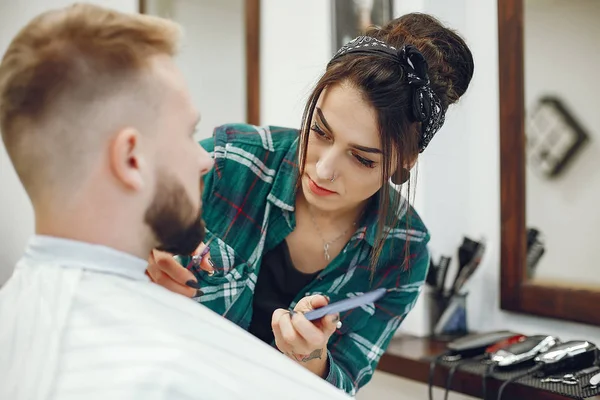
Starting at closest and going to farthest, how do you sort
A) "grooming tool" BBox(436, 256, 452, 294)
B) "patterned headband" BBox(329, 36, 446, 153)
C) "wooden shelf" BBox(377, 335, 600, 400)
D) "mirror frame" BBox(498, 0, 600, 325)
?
"patterned headband" BBox(329, 36, 446, 153)
"wooden shelf" BBox(377, 335, 600, 400)
"mirror frame" BBox(498, 0, 600, 325)
"grooming tool" BBox(436, 256, 452, 294)

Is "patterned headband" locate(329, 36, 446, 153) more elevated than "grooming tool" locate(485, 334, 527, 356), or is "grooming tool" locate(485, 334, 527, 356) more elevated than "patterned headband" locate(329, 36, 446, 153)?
"patterned headband" locate(329, 36, 446, 153)

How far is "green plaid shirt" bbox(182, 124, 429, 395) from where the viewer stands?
4.36ft

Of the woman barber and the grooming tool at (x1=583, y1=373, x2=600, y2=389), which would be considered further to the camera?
the grooming tool at (x1=583, y1=373, x2=600, y2=389)

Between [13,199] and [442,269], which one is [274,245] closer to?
[442,269]

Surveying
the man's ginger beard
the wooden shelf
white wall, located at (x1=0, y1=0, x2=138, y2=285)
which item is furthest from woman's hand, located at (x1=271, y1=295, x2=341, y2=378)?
white wall, located at (x1=0, y1=0, x2=138, y2=285)

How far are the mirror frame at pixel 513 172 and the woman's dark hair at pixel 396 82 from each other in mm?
534

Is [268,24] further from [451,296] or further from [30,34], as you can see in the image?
[30,34]

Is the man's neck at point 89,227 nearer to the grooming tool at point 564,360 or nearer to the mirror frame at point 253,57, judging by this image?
the grooming tool at point 564,360

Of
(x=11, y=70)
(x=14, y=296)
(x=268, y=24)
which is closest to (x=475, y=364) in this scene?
(x=14, y=296)

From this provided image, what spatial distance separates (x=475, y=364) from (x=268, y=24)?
5.36 feet

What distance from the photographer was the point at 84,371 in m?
0.70

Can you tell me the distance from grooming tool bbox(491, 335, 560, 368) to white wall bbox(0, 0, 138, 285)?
1.98 metres

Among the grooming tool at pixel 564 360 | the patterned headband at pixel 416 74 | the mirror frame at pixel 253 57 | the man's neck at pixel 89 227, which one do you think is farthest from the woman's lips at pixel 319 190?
the mirror frame at pixel 253 57

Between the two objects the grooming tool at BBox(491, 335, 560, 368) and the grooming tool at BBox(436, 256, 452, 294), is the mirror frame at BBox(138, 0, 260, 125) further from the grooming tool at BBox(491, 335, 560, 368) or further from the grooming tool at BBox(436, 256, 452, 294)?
the grooming tool at BBox(491, 335, 560, 368)
